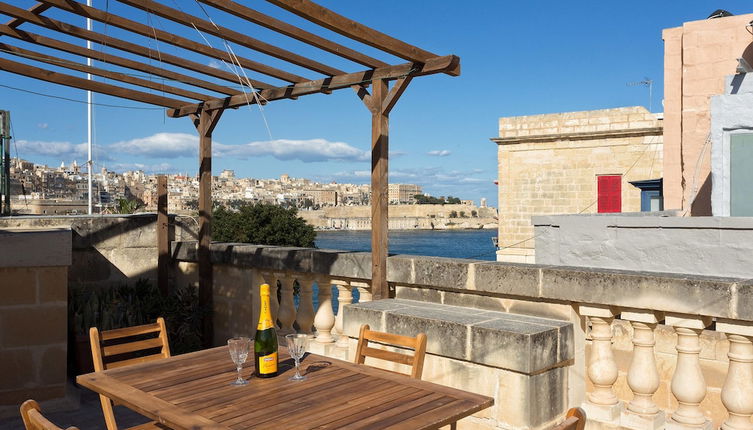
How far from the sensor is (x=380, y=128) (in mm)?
4113

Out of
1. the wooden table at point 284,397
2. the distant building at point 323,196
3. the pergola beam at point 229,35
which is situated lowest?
the wooden table at point 284,397

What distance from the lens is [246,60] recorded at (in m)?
4.48

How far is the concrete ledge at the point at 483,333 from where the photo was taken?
2.69m

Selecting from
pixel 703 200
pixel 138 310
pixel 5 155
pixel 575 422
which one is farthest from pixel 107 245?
pixel 703 200

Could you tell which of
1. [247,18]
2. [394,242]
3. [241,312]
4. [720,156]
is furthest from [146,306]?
[394,242]

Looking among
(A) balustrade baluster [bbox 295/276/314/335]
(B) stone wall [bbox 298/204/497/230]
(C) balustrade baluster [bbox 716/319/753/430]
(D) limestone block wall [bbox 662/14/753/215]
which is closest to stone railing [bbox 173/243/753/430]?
→ (C) balustrade baluster [bbox 716/319/753/430]

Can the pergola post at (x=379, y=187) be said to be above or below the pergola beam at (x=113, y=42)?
below

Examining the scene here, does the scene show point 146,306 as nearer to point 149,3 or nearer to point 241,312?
point 241,312

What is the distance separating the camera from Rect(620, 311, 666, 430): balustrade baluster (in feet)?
8.80

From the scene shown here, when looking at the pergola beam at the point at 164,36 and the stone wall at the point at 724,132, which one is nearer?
the pergola beam at the point at 164,36

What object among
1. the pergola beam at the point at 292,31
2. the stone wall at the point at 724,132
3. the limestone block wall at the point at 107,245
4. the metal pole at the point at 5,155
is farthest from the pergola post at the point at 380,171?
the stone wall at the point at 724,132

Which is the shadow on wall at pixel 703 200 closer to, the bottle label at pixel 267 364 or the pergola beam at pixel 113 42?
the pergola beam at pixel 113 42

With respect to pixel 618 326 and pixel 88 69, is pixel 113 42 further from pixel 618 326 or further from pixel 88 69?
pixel 618 326

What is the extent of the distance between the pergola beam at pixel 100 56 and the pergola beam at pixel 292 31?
149cm
